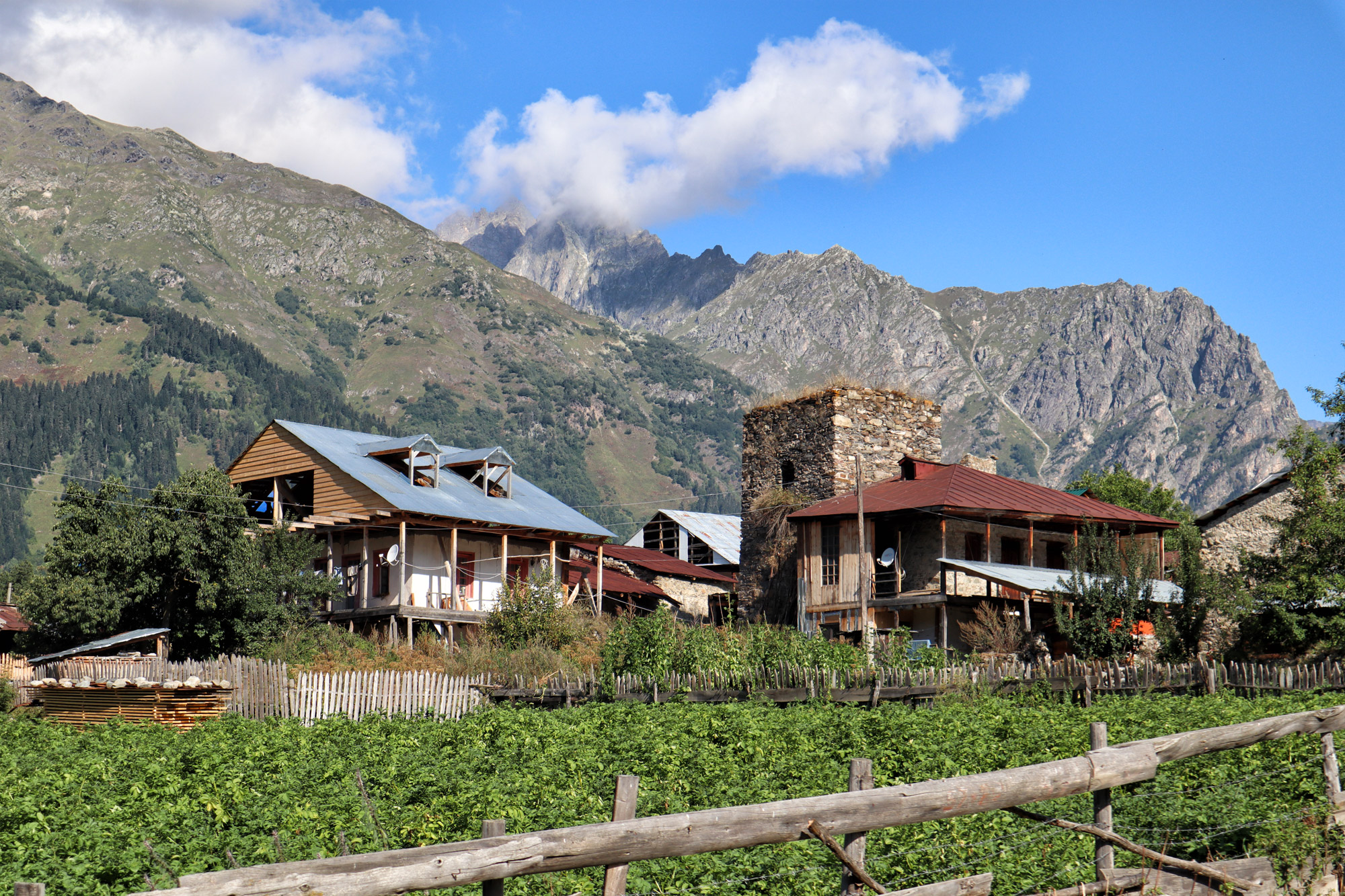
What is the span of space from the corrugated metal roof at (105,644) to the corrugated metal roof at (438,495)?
8930 mm

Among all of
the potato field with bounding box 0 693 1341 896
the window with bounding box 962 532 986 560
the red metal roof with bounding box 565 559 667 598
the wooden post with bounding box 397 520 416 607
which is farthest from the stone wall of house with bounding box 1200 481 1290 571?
the wooden post with bounding box 397 520 416 607

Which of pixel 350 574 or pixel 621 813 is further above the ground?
pixel 350 574

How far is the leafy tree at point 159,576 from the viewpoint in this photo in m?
32.0

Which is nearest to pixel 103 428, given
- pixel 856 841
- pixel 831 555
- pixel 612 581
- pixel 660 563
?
pixel 660 563

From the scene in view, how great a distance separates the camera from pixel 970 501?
33250 millimetres

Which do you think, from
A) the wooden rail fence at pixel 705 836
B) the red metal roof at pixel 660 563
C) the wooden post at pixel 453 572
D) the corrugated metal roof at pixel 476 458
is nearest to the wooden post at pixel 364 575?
the wooden post at pixel 453 572

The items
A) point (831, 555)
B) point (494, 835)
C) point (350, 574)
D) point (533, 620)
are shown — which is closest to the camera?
point (494, 835)

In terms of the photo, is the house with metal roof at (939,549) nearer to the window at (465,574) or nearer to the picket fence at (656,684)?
the picket fence at (656,684)

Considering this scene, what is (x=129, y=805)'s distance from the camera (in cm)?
1179

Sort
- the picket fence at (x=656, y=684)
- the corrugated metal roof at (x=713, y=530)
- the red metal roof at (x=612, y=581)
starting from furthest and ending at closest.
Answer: the corrugated metal roof at (x=713, y=530)
the red metal roof at (x=612, y=581)
the picket fence at (x=656, y=684)

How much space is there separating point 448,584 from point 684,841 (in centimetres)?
3639

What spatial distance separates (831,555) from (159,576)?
2010cm

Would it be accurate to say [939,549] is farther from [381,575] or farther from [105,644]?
[105,644]

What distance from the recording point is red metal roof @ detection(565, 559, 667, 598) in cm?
5116
